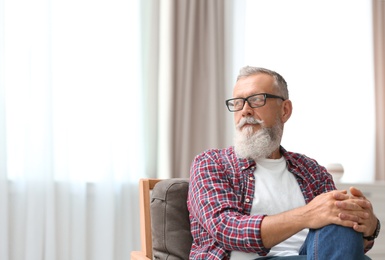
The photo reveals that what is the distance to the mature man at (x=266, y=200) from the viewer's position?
180 cm

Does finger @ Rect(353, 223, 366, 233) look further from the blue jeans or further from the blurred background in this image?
the blurred background

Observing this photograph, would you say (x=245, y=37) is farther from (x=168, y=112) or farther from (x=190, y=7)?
(x=168, y=112)

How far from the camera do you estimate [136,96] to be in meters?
3.61

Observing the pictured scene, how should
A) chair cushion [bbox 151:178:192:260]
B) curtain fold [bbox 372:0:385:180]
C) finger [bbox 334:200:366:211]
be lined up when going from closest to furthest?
finger [bbox 334:200:366:211]
chair cushion [bbox 151:178:192:260]
curtain fold [bbox 372:0:385:180]

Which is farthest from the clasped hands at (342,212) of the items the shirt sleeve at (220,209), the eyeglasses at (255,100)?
the eyeglasses at (255,100)

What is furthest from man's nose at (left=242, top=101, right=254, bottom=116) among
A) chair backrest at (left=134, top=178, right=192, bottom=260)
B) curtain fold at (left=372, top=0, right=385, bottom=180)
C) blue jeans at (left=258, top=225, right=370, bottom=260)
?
curtain fold at (left=372, top=0, right=385, bottom=180)

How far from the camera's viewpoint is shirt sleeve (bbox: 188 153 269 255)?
1.90m

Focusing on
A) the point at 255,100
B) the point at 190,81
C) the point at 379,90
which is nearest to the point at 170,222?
the point at 255,100

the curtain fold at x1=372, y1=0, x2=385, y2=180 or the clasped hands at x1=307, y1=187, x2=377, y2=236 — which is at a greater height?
the curtain fold at x1=372, y1=0, x2=385, y2=180

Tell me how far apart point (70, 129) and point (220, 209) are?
1675 mm

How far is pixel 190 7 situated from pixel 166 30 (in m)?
0.21

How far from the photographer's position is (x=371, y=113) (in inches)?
165

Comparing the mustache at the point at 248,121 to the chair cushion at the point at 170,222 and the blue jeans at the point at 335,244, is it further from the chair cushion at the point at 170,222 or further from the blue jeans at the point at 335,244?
the blue jeans at the point at 335,244

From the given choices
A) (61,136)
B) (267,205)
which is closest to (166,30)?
(61,136)
